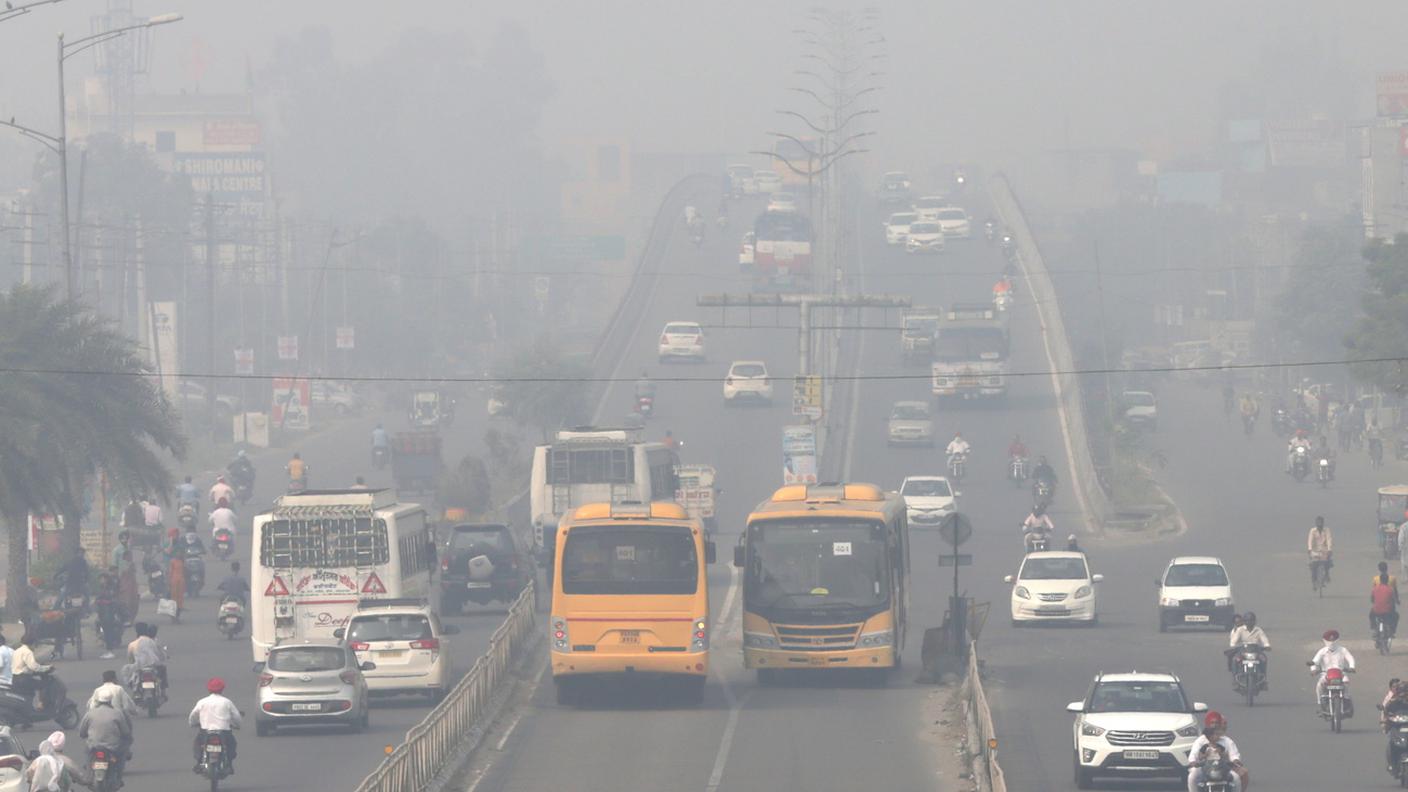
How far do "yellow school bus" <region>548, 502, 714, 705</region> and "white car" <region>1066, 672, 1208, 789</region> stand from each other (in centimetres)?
711

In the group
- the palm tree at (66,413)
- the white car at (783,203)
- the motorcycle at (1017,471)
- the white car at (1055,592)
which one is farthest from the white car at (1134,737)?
the white car at (783,203)

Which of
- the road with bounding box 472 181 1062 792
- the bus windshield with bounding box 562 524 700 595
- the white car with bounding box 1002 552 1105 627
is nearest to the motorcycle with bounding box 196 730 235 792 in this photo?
the road with bounding box 472 181 1062 792

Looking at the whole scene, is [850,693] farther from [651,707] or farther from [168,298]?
[168,298]

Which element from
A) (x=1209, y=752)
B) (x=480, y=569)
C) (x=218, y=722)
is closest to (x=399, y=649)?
(x=218, y=722)

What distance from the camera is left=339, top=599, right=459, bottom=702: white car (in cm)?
2861

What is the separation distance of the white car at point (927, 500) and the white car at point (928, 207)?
55.5 m

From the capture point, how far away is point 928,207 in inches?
4688

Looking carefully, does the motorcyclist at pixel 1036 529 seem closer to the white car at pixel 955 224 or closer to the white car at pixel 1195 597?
the white car at pixel 1195 597

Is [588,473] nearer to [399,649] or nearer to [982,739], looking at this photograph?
[399,649]

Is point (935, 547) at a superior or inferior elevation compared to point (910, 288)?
inferior

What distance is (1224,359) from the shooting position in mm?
123562

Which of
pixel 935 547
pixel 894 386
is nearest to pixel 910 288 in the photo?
pixel 894 386

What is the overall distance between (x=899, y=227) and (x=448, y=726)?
92.3 m

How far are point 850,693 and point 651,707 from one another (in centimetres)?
305
